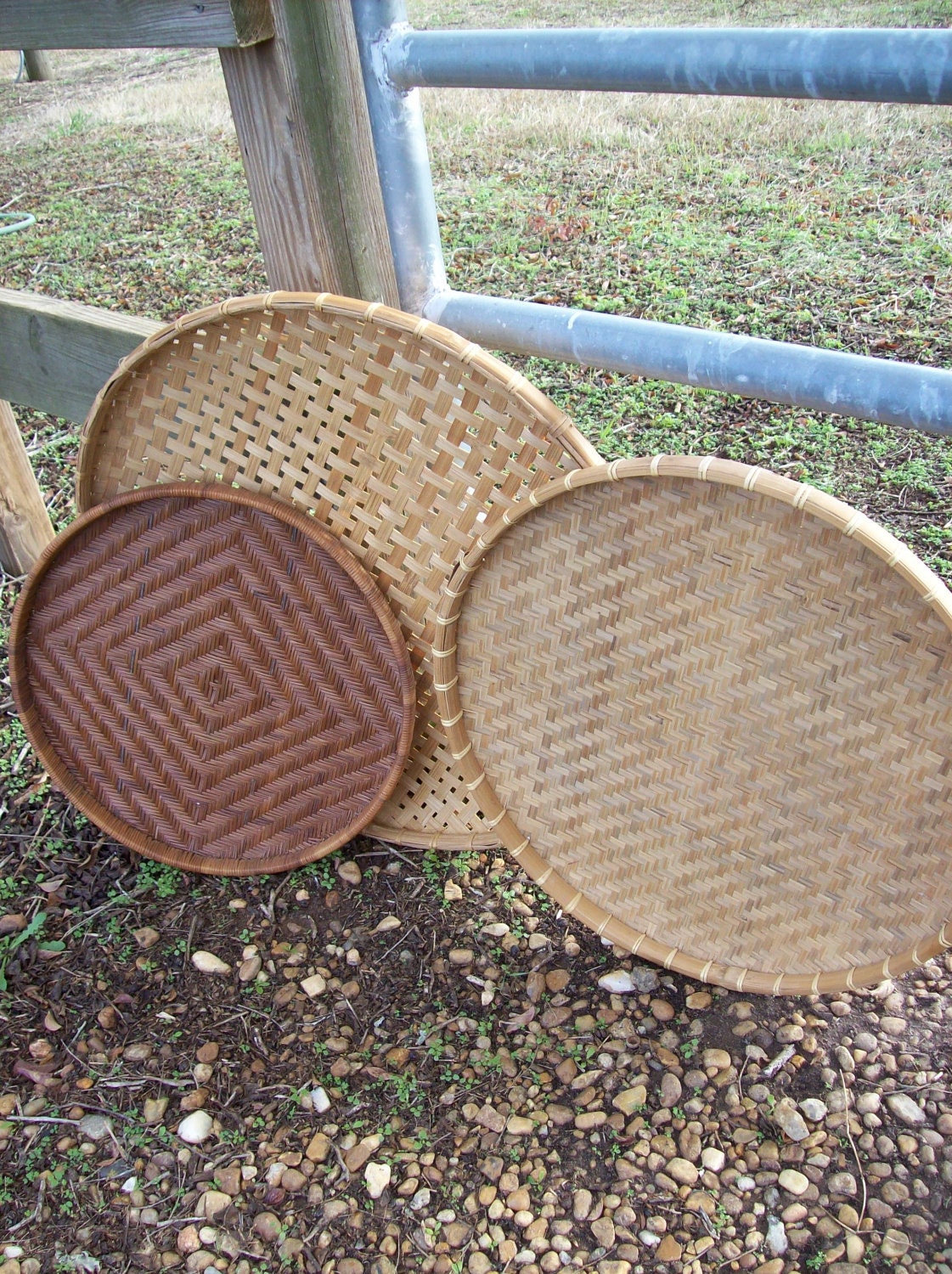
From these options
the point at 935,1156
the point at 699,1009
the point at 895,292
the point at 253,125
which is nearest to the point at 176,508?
the point at 253,125

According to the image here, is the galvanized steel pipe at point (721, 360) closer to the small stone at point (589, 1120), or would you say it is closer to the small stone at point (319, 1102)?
the small stone at point (589, 1120)

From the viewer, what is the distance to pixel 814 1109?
163cm

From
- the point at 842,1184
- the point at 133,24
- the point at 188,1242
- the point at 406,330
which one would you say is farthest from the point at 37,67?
the point at 842,1184

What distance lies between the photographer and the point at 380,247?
6.02ft

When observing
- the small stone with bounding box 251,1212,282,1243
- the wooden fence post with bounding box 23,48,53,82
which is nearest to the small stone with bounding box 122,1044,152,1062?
the small stone with bounding box 251,1212,282,1243

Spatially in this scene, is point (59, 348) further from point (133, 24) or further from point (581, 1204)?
point (581, 1204)

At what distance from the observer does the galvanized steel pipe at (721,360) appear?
1.38 m

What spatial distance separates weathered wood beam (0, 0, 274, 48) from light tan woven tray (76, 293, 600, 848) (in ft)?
1.39

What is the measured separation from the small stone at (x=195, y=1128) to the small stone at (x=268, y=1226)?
0.55 feet

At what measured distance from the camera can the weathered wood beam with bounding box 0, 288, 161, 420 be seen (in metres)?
2.19

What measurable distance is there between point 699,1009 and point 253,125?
1722 mm

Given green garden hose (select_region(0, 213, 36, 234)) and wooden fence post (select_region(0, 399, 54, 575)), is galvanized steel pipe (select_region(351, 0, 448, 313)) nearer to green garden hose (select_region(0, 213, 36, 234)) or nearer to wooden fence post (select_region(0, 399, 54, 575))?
wooden fence post (select_region(0, 399, 54, 575))

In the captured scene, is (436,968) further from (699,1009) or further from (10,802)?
(10,802)

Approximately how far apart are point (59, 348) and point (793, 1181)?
218 centimetres
